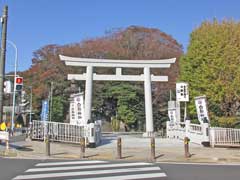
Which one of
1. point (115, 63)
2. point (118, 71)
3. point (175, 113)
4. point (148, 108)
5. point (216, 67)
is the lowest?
point (175, 113)

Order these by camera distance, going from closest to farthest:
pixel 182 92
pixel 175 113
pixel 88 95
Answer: pixel 182 92, pixel 88 95, pixel 175 113

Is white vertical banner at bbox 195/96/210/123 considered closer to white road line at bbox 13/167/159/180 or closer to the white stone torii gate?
the white stone torii gate

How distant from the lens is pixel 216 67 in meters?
27.6

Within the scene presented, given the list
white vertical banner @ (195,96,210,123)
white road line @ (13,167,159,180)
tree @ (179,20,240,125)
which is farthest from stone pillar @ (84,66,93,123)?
white road line @ (13,167,159,180)

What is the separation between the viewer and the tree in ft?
89.4

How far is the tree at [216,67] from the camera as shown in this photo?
27234 mm

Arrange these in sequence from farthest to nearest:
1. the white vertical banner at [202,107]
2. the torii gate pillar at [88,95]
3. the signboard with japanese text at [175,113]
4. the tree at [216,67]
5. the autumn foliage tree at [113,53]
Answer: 1. the autumn foliage tree at [113,53]
2. the signboard with japanese text at [175,113]
3. the torii gate pillar at [88,95]
4. the tree at [216,67]
5. the white vertical banner at [202,107]

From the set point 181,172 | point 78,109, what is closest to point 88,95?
point 78,109

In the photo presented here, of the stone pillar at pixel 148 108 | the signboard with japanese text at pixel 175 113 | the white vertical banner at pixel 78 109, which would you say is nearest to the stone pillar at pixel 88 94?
the white vertical banner at pixel 78 109

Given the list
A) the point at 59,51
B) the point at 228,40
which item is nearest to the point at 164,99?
the point at 59,51

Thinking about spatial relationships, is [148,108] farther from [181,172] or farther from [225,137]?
[181,172]

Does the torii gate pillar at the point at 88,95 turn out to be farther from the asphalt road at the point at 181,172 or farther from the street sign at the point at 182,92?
the asphalt road at the point at 181,172

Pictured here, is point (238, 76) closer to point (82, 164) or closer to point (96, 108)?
point (82, 164)

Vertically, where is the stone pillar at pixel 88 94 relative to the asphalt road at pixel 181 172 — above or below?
above
